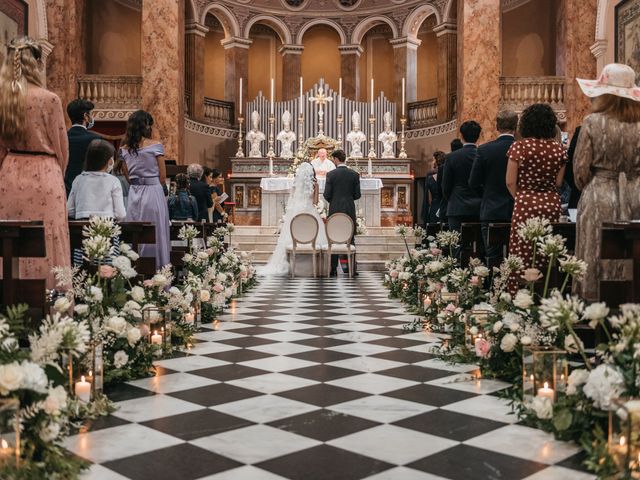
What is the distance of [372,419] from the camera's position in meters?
3.17

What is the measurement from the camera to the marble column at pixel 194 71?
19.5 m

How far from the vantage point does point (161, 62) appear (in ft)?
49.3

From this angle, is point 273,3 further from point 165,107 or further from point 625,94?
point 625,94

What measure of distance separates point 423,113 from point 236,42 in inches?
231

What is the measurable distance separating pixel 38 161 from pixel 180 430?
1975 mm

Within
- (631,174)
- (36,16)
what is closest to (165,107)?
(36,16)

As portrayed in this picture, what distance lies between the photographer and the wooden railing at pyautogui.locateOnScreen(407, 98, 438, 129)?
20.2 metres

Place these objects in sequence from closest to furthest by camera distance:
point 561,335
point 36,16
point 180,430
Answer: point 180,430, point 561,335, point 36,16

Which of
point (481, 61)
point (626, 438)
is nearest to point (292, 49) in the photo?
point (481, 61)

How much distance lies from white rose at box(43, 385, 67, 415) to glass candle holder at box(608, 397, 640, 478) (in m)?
1.72

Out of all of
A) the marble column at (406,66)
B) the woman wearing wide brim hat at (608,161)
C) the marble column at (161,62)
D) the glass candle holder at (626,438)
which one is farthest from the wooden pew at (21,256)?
the marble column at (406,66)

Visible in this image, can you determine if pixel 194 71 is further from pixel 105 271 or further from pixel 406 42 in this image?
pixel 105 271

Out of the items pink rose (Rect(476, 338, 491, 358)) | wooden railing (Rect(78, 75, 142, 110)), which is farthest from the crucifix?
pink rose (Rect(476, 338, 491, 358))

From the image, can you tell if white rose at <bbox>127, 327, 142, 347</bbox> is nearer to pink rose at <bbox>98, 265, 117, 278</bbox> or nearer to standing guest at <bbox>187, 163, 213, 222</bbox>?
pink rose at <bbox>98, 265, 117, 278</bbox>
